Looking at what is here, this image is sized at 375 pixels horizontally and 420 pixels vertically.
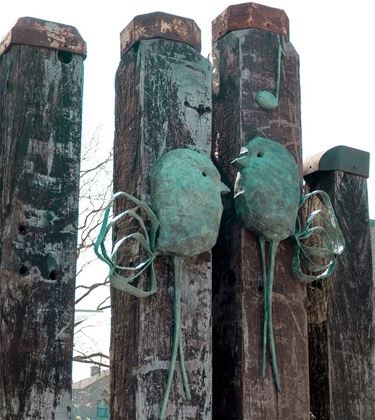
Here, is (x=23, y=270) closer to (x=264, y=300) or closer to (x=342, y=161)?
(x=264, y=300)

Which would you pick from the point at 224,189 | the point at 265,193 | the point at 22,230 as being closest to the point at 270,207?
the point at 265,193

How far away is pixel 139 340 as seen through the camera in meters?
2.49

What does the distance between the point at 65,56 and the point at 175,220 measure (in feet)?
2.16

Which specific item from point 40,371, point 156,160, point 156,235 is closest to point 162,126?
point 156,160

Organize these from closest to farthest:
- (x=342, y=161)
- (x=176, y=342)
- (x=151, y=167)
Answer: (x=176, y=342) → (x=151, y=167) → (x=342, y=161)

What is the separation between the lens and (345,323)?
3.14 m

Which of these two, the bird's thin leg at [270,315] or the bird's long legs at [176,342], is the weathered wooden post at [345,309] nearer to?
the bird's thin leg at [270,315]

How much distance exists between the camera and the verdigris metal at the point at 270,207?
8.96ft

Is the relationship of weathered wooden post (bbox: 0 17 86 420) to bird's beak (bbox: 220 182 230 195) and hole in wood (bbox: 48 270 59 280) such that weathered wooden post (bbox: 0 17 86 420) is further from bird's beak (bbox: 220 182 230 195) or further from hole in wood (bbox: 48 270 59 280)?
bird's beak (bbox: 220 182 230 195)

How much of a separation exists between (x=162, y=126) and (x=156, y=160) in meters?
0.12

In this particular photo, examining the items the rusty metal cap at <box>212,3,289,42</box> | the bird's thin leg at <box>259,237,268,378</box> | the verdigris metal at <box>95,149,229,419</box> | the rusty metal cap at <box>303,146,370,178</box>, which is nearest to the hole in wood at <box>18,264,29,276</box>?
the verdigris metal at <box>95,149,229,419</box>

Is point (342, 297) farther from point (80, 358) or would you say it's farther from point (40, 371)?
point (80, 358)

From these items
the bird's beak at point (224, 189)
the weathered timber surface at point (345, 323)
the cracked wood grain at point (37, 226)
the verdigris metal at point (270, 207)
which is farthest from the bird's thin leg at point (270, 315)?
the cracked wood grain at point (37, 226)

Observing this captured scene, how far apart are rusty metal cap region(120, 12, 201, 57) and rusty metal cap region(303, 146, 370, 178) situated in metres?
0.75
